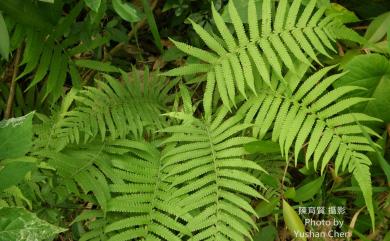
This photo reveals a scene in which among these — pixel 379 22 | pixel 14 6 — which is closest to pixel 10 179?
pixel 14 6

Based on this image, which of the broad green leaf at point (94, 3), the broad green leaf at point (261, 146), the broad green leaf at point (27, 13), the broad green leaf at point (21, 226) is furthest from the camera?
the broad green leaf at point (27, 13)

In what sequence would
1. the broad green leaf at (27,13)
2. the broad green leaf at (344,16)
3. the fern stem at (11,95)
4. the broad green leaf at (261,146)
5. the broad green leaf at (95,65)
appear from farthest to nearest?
the fern stem at (11,95), the broad green leaf at (95,65), the broad green leaf at (27,13), the broad green leaf at (344,16), the broad green leaf at (261,146)

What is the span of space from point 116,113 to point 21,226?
1072mm

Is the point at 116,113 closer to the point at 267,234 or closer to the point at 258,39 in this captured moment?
the point at 258,39

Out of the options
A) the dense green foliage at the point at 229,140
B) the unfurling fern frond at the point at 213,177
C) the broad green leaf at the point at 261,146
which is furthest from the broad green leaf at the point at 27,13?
the broad green leaf at the point at 261,146

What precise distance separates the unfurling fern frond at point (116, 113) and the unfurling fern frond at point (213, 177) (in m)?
0.19

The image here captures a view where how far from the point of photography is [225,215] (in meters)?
1.78

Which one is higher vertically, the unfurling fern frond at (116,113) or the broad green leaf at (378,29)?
the broad green leaf at (378,29)

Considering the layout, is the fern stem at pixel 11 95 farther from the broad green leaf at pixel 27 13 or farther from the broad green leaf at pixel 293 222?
the broad green leaf at pixel 293 222

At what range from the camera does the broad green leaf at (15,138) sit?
119 centimetres

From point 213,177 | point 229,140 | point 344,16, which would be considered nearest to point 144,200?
point 213,177

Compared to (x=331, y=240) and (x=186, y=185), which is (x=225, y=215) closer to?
(x=186, y=185)

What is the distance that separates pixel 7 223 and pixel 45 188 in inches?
33.6

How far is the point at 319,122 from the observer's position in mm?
1892
